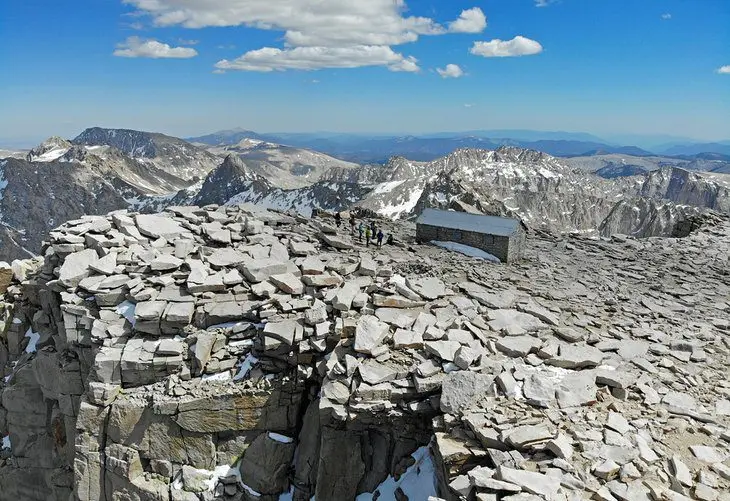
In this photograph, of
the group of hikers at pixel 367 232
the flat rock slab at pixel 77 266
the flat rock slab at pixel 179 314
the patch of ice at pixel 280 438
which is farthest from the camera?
the group of hikers at pixel 367 232

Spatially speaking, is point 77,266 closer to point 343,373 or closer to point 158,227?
point 158,227

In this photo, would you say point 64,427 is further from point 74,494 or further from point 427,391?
point 427,391

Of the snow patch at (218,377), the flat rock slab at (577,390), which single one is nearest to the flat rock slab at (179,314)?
the snow patch at (218,377)

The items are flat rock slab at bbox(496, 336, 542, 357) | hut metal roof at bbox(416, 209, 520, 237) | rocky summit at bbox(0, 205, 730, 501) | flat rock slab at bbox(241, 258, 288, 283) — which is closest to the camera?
rocky summit at bbox(0, 205, 730, 501)

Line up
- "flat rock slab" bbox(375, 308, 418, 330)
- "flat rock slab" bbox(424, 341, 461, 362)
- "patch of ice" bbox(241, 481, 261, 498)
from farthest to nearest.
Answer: "flat rock slab" bbox(375, 308, 418, 330) → "patch of ice" bbox(241, 481, 261, 498) → "flat rock slab" bbox(424, 341, 461, 362)

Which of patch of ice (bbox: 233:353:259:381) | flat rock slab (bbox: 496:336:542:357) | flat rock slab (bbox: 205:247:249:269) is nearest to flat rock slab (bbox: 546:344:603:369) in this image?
flat rock slab (bbox: 496:336:542:357)

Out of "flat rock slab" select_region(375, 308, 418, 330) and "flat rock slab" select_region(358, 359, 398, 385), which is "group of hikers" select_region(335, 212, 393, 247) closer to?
"flat rock slab" select_region(375, 308, 418, 330)

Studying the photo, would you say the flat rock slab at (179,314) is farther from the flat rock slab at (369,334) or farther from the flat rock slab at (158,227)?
the flat rock slab at (369,334)
